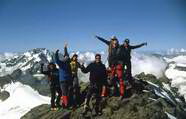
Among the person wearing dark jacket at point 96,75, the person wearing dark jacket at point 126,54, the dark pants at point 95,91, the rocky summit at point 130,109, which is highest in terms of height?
the person wearing dark jacket at point 126,54

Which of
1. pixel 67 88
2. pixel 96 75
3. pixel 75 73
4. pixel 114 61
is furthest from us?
pixel 114 61

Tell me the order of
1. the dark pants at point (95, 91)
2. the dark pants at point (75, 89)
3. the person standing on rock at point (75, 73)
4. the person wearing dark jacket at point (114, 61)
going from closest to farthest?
the dark pants at point (95, 91), the person wearing dark jacket at point (114, 61), the person standing on rock at point (75, 73), the dark pants at point (75, 89)

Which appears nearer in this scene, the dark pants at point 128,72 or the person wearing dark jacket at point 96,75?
the person wearing dark jacket at point 96,75

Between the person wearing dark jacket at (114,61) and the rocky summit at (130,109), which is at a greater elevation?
the person wearing dark jacket at (114,61)

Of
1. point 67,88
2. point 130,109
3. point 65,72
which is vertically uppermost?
point 65,72

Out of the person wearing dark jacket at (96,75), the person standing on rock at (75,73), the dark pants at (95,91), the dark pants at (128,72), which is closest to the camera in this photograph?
the person wearing dark jacket at (96,75)

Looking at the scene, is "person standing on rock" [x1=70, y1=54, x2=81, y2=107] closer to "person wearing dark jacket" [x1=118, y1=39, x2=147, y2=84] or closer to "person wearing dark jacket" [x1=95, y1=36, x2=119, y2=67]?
"person wearing dark jacket" [x1=95, y1=36, x2=119, y2=67]

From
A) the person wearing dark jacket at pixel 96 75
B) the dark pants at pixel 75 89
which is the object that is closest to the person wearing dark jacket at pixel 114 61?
the person wearing dark jacket at pixel 96 75

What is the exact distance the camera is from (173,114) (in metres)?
30.2

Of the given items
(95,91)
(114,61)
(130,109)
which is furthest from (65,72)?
(130,109)

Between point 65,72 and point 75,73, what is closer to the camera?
point 65,72

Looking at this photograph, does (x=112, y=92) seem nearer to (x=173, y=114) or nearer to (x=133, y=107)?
(x=133, y=107)

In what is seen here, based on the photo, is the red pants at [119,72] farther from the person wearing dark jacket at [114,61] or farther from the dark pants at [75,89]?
the dark pants at [75,89]

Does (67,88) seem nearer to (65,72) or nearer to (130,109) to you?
(65,72)
